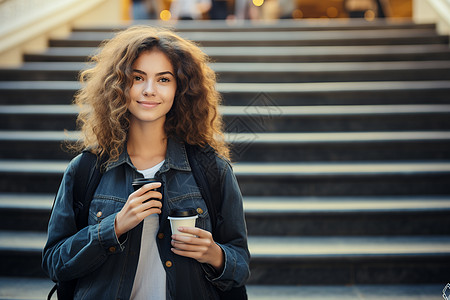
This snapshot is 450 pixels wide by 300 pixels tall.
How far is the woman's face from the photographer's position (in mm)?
1468

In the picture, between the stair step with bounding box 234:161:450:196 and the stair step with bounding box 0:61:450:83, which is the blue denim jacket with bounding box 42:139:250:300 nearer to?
the stair step with bounding box 234:161:450:196

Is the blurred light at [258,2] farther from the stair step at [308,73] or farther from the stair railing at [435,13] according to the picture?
the stair step at [308,73]

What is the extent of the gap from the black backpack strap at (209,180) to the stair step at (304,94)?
2.65m

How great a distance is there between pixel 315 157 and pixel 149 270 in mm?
2493

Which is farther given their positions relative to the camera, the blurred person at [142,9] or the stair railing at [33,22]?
the blurred person at [142,9]

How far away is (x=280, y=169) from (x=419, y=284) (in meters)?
1.32

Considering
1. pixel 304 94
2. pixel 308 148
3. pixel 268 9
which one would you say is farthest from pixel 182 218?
pixel 268 9

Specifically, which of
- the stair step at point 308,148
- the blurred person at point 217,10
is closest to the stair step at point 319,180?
the stair step at point 308,148

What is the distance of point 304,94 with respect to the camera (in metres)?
4.24

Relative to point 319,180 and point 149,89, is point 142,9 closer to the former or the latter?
point 319,180

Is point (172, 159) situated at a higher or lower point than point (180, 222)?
higher

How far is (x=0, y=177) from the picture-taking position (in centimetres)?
337

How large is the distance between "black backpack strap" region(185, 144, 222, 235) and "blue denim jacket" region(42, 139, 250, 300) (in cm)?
2

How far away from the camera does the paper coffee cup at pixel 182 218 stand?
1.30 m
